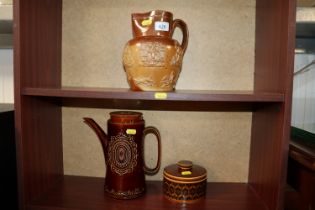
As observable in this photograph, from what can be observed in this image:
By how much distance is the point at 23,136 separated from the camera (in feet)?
2.42

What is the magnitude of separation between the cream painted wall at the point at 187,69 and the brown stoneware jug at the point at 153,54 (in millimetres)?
A: 208

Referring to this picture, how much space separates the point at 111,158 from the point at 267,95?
495 millimetres

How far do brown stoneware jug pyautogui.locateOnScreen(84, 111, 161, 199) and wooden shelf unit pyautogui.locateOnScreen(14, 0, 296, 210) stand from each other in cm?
4

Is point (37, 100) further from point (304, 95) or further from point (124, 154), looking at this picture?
point (304, 95)

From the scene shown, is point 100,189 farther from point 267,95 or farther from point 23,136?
point 267,95

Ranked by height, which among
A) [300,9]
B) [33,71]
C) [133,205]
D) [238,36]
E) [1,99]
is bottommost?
[133,205]

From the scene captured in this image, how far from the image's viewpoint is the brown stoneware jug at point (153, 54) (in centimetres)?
73

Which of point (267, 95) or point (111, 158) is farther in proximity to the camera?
point (111, 158)

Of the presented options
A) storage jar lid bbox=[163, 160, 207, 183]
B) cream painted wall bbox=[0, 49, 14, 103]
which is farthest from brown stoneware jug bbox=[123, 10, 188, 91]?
cream painted wall bbox=[0, 49, 14, 103]

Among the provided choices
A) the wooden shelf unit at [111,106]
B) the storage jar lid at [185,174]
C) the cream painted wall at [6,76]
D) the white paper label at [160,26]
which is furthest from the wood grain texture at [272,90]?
the cream painted wall at [6,76]

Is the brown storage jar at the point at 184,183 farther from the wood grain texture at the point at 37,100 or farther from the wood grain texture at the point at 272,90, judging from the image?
the wood grain texture at the point at 37,100

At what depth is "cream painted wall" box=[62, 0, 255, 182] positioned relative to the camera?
37.4 inches

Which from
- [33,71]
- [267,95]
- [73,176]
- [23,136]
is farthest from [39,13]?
[267,95]

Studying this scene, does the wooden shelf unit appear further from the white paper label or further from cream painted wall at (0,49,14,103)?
cream painted wall at (0,49,14,103)
